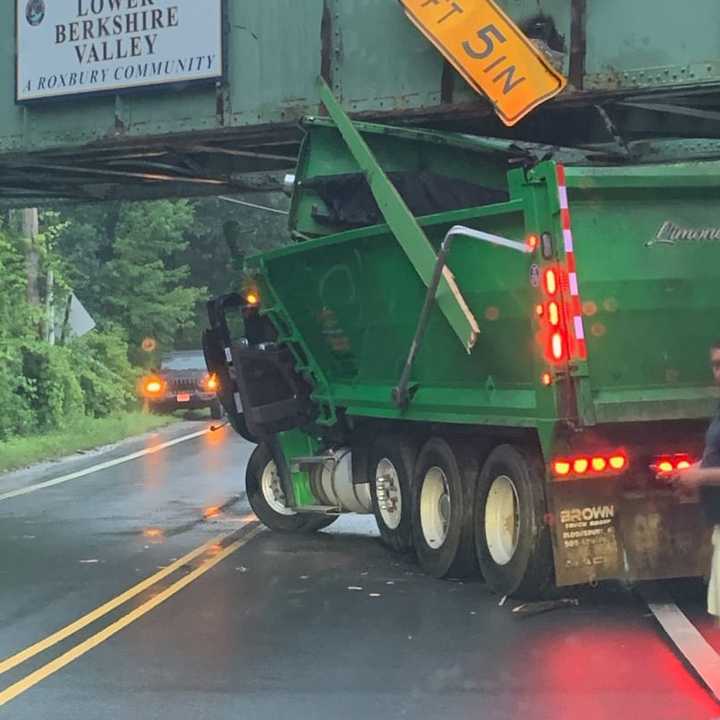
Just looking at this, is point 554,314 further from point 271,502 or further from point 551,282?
point 271,502

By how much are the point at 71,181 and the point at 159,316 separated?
2323 centimetres

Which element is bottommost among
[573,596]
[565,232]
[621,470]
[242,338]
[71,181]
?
[573,596]

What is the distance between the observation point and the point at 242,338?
38.8 feet

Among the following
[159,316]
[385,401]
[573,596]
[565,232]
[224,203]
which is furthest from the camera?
[224,203]

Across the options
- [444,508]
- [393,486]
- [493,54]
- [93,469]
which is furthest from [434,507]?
[93,469]

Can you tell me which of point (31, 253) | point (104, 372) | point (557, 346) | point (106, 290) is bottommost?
point (104, 372)

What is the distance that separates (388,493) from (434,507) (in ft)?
3.16

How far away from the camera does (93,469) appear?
19.2 meters

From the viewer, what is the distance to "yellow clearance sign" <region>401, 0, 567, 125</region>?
934 cm

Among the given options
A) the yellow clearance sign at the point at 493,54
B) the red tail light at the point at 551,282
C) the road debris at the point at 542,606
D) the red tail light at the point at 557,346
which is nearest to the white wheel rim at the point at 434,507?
the road debris at the point at 542,606

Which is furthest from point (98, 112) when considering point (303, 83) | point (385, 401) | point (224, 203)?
point (224, 203)

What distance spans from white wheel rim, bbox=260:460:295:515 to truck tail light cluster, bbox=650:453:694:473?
4.87 m

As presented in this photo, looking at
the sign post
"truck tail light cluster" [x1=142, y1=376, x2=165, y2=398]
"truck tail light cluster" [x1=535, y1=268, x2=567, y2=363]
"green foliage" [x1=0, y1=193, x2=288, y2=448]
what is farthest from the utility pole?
"truck tail light cluster" [x1=535, y1=268, x2=567, y2=363]

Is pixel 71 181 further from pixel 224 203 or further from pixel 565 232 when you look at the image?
pixel 224 203
